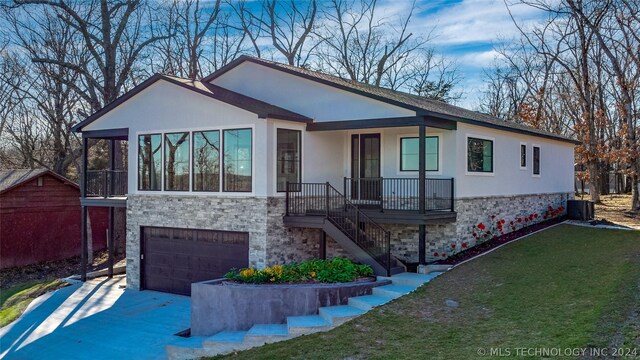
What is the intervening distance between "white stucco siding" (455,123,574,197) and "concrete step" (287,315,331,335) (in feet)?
18.7

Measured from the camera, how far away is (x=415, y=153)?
14.6m

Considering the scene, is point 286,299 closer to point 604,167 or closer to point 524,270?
point 524,270

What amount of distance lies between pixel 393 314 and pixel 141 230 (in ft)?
29.6

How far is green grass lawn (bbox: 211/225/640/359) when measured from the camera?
25.1 ft

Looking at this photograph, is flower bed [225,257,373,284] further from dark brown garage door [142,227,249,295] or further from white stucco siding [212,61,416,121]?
white stucco siding [212,61,416,121]

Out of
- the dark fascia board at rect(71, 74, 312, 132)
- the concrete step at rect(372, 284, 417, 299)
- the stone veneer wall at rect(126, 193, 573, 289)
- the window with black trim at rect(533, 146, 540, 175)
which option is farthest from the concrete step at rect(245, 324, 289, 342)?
the window with black trim at rect(533, 146, 540, 175)

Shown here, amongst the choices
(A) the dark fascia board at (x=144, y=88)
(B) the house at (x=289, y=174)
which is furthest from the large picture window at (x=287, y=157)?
(A) the dark fascia board at (x=144, y=88)

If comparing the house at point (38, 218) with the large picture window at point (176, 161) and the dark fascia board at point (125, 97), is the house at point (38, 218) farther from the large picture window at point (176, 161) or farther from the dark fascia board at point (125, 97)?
the large picture window at point (176, 161)

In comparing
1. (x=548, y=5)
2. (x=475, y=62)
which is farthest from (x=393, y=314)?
(x=475, y=62)

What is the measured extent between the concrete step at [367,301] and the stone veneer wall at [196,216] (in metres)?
3.18

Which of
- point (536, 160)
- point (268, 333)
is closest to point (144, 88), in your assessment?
point (268, 333)

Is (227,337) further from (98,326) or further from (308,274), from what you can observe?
(98,326)

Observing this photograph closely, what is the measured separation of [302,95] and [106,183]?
7.06 metres

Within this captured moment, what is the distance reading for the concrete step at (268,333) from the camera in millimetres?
9797
